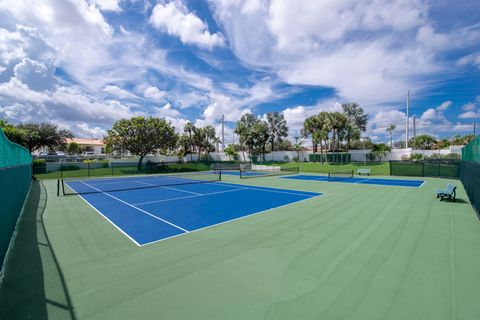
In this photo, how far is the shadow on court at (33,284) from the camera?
3.79m

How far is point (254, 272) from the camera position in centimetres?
506

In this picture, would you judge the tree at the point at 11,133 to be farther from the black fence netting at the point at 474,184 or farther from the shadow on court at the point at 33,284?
the black fence netting at the point at 474,184

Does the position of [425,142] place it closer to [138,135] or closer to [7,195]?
[138,135]

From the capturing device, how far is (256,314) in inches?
146

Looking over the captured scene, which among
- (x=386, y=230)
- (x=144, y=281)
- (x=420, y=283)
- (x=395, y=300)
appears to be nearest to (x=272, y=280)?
(x=395, y=300)

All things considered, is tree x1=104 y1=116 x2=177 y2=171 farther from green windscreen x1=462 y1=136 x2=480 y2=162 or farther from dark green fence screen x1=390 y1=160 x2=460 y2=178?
green windscreen x1=462 y1=136 x2=480 y2=162

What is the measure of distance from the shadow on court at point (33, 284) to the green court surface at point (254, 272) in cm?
2

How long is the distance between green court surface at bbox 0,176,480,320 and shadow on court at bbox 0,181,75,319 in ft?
0.07

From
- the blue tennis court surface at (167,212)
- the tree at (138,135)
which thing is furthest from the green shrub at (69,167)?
the blue tennis court surface at (167,212)

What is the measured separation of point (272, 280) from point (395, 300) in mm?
2150

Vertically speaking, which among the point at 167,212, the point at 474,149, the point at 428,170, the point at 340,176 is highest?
the point at 474,149

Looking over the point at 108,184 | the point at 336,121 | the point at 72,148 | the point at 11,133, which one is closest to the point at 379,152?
the point at 336,121

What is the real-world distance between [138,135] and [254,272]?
124 feet

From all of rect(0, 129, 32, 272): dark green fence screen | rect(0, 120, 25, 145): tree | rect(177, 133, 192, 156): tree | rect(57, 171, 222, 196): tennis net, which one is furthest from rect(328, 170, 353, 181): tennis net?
rect(177, 133, 192, 156): tree
